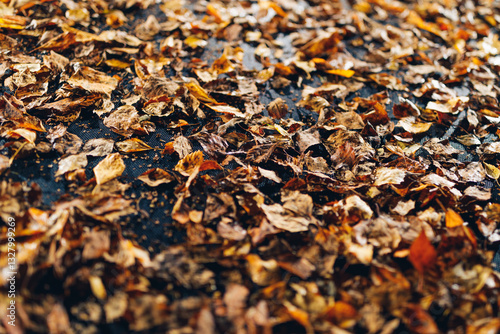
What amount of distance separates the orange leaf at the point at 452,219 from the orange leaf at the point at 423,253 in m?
0.11

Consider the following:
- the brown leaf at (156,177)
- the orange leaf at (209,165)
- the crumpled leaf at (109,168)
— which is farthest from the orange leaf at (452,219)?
the crumpled leaf at (109,168)

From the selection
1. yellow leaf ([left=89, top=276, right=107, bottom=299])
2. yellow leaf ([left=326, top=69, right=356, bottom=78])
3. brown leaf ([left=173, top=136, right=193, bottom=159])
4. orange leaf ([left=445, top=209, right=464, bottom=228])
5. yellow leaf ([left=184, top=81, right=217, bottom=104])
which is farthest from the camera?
yellow leaf ([left=326, top=69, right=356, bottom=78])

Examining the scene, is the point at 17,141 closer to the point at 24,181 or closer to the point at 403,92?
the point at 24,181

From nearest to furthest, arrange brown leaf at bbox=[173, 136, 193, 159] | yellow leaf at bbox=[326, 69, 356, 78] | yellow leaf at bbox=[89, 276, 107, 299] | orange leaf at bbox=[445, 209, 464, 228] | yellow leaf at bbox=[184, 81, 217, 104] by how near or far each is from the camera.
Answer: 1. yellow leaf at bbox=[89, 276, 107, 299]
2. orange leaf at bbox=[445, 209, 464, 228]
3. brown leaf at bbox=[173, 136, 193, 159]
4. yellow leaf at bbox=[184, 81, 217, 104]
5. yellow leaf at bbox=[326, 69, 356, 78]

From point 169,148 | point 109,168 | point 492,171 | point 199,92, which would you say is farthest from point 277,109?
point 492,171

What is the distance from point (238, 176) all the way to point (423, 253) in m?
A: 0.43

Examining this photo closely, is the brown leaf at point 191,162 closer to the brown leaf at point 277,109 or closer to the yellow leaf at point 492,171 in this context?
the brown leaf at point 277,109

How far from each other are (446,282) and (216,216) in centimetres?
47

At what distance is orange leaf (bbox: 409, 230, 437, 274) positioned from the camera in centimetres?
64

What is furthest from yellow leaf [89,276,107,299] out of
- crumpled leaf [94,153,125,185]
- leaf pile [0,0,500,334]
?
crumpled leaf [94,153,125,185]

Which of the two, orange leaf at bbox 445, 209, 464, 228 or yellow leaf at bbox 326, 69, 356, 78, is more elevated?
yellow leaf at bbox 326, 69, 356, 78

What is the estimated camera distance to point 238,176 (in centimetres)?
78

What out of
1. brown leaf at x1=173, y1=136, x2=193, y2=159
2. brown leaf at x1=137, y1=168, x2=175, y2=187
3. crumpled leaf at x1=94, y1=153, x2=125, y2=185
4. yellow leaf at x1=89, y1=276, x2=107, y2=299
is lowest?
yellow leaf at x1=89, y1=276, x2=107, y2=299

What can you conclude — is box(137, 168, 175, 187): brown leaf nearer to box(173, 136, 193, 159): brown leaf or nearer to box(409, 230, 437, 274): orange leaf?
box(173, 136, 193, 159): brown leaf
